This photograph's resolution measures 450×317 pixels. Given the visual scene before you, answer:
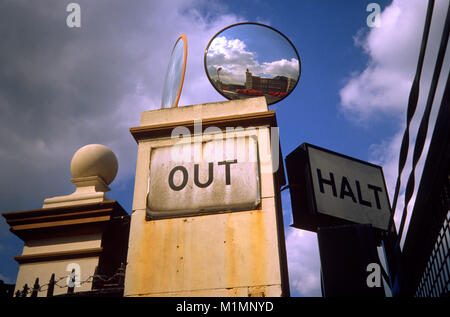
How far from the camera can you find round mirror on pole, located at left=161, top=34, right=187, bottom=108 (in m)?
7.68

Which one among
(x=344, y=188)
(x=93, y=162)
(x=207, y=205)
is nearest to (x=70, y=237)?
(x=93, y=162)

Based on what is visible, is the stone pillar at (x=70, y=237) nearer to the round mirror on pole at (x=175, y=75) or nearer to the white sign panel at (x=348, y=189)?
the round mirror on pole at (x=175, y=75)

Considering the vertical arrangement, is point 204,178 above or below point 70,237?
below

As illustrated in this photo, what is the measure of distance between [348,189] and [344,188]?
0.09 m

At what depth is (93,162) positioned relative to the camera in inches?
455

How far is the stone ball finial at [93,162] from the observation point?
11.5 m

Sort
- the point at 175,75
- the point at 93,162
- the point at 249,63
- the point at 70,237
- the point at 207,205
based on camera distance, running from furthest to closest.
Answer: the point at 93,162, the point at 70,237, the point at 175,75, the point at 249,63, the point at 207,205

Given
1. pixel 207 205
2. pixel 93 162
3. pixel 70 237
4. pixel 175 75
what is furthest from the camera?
pixel 93 162

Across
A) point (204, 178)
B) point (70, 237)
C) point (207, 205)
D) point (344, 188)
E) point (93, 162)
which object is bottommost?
point (207, 205)

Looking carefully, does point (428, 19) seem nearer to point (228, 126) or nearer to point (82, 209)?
point (228, 126)

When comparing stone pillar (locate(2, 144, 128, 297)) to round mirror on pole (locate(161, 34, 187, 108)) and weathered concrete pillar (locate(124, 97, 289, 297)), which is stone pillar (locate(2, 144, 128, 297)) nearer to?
round mirror on pole (locate(161, 34, 187, 108))

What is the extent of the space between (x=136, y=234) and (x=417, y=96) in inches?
167

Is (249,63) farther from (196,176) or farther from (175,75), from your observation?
(196,176)
